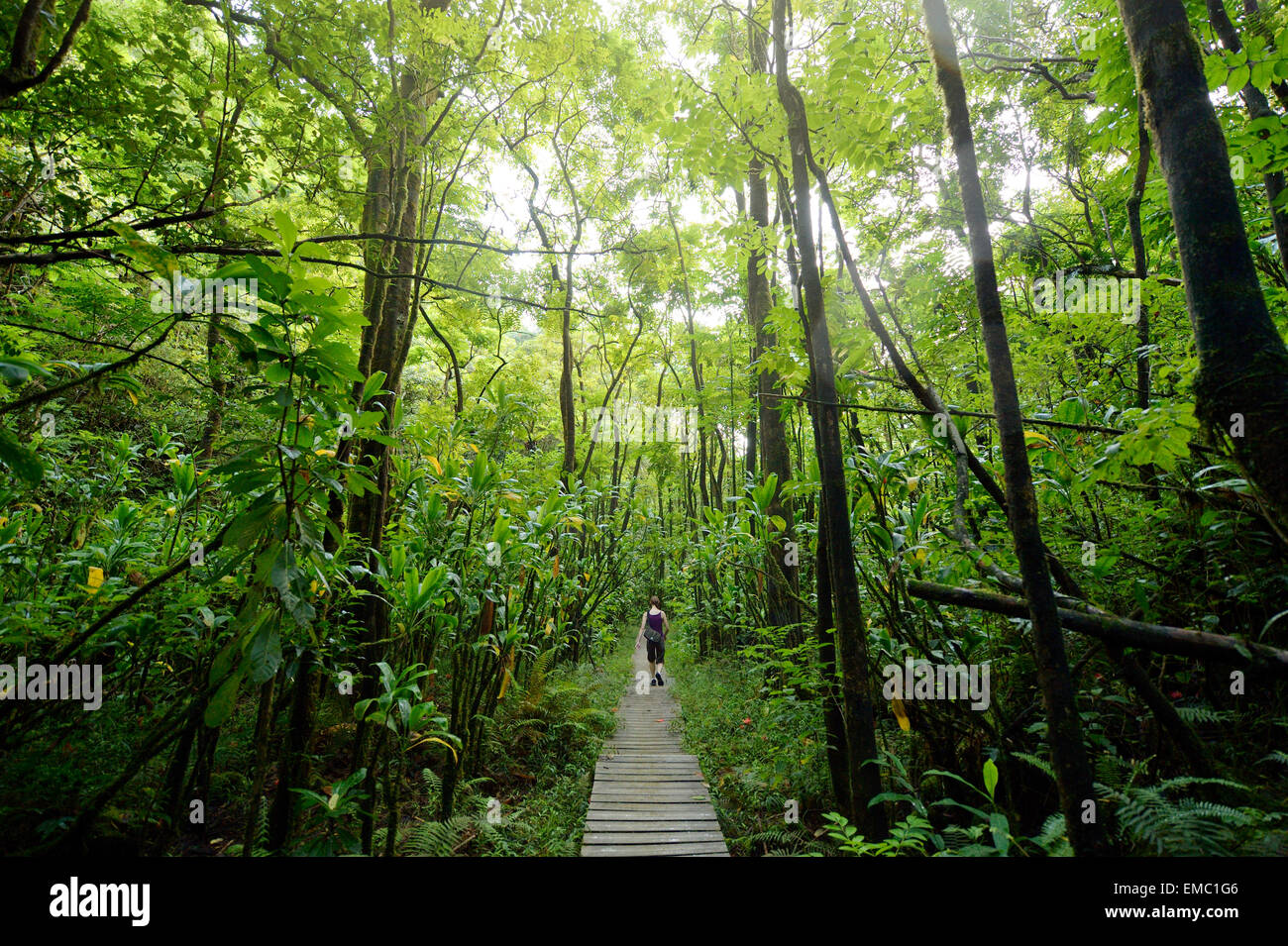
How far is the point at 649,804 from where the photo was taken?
11.7 ft

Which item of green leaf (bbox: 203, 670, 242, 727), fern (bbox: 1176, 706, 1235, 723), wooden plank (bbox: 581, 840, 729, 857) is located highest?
green leaf (bbox: 203, 670, 242, 727)

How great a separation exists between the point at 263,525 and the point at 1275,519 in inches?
131

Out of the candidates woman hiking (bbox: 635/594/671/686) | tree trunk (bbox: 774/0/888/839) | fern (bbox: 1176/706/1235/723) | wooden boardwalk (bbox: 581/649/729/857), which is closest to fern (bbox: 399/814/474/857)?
wooden boardwalk (bbox: 581/649/729/857)

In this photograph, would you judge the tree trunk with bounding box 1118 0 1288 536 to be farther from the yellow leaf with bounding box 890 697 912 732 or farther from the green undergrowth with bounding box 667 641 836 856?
the green undergrowth with bounding box 667 641 836 856

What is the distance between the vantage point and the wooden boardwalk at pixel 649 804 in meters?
2.99

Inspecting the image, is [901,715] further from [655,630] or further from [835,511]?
[655,630]

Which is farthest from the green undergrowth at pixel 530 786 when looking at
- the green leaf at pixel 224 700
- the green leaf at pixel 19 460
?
the green leaf at pixel 19 460

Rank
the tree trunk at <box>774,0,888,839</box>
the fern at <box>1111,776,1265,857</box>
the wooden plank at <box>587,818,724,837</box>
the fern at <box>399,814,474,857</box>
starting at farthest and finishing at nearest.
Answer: the wooden plank at <box>587,818,724,837</box> < the fern at <box>399,814,474,857</box> < the tree trunk at <box>774,0,888,839</box> < the fern at <box>1111,776,1265,857</box>

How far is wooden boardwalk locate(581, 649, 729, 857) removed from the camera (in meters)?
2.99

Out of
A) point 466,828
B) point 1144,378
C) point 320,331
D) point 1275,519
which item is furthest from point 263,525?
point 1144,378

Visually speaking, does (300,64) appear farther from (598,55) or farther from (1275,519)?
(1275,519)

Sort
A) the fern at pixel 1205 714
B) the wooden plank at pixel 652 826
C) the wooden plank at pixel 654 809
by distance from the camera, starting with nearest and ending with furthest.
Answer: the fern at pixel 1205 714 → the wooden plank at pixel 652 826 → the wooden plank at pixel 654 809

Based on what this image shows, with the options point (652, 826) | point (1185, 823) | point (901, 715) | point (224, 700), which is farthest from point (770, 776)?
point (224, 700)

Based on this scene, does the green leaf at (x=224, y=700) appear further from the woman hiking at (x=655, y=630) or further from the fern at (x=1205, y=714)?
the woman hiking at (x=655, y=630)
